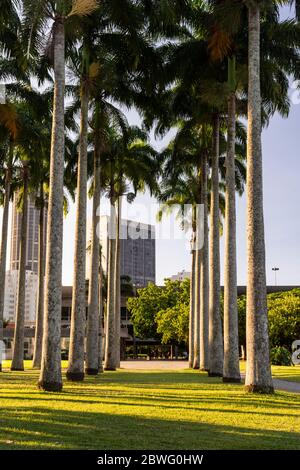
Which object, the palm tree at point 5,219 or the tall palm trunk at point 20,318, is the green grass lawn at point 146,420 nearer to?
the palm tree at point 5,219

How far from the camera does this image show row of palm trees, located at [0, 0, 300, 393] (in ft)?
58.5

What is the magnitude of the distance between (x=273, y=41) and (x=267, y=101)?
9.06ft

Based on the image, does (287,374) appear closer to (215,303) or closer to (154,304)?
(215,303)

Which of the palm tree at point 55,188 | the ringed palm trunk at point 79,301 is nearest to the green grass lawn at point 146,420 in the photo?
the palm tree at point 55,188

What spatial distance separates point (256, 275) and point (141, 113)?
13.8 metres

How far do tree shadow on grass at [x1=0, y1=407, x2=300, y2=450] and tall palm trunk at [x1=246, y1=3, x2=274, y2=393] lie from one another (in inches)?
243

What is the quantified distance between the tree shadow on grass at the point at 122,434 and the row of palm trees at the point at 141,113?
613 centimetres

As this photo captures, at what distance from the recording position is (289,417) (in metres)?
12.4

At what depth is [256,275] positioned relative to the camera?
1736cm

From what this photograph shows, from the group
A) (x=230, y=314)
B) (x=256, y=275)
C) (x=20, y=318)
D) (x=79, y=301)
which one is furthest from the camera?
(x=20, y=318)

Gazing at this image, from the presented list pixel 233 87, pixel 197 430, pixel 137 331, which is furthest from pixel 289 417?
pixel 137 331

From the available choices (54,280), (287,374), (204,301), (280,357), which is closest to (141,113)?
(204,301)

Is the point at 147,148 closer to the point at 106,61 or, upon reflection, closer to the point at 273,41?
the point at 106,61

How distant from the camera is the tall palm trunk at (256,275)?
17109 millimetres
